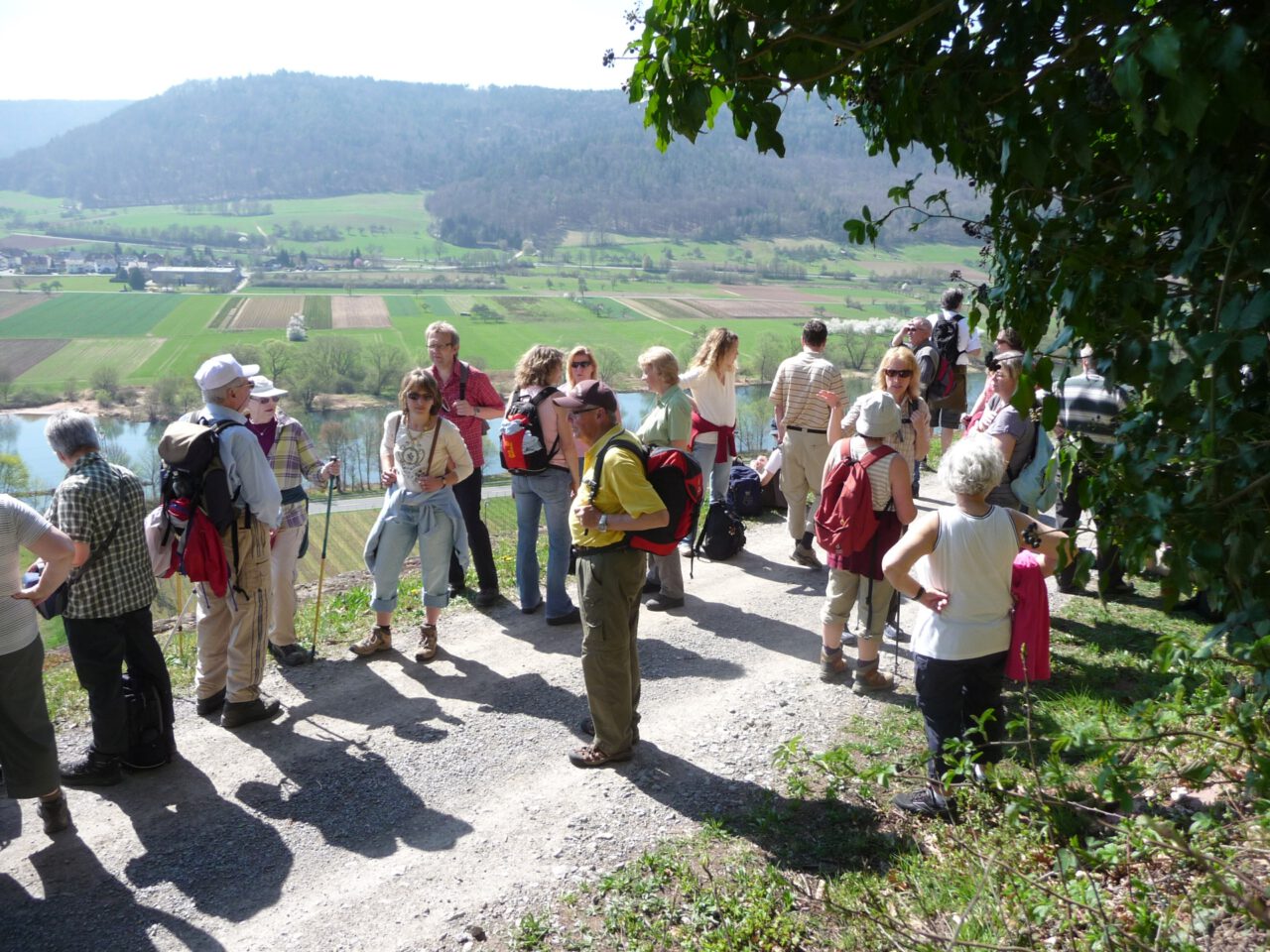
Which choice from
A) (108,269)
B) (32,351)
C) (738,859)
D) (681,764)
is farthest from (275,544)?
(108,269)

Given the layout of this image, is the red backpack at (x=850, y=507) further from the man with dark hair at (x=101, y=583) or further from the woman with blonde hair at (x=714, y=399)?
the man with dark hair at (x=101, y=583)

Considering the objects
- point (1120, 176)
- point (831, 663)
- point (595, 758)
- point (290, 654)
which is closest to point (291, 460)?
point (290, 654)

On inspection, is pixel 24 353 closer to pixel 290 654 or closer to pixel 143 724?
pixel 290 654

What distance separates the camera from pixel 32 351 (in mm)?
69562

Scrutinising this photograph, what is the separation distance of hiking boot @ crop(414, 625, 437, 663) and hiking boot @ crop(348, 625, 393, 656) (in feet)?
0.83

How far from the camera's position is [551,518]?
6.84 m

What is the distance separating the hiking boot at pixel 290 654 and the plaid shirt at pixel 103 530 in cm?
153

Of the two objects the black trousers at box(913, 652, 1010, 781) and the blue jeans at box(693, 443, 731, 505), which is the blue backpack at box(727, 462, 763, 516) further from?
the black trousers at box(913, 652, 1010, 781)

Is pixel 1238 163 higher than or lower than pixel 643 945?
higher

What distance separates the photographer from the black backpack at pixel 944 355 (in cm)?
920

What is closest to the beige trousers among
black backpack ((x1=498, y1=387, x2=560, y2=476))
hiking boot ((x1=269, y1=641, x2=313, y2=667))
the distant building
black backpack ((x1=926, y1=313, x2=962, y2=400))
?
hiking boot ((x1=269, y1=641, x2=313, y2=667))

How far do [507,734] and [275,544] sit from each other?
209 centimetres

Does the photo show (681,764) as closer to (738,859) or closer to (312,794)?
(738,859)

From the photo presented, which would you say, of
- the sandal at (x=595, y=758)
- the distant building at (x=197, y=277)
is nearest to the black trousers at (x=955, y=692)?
the sandal at (x=595, y=758)
